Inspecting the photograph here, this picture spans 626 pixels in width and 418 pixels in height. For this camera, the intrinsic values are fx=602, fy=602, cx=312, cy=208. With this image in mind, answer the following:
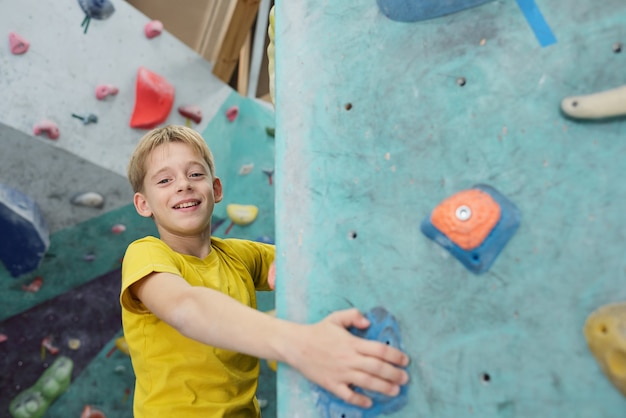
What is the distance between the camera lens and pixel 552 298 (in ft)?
2.42

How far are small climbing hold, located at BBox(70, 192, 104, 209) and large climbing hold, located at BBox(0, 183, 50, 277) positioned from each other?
4.9 inches

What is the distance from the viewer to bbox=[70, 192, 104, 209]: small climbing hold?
205 centimetres

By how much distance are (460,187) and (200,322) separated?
0.42 metres

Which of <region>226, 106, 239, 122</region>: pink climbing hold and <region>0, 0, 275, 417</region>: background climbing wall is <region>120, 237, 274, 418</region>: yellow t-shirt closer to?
<region>0, 0, 275, 417</region>: background climbing wall

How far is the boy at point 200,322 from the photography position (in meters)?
0.79

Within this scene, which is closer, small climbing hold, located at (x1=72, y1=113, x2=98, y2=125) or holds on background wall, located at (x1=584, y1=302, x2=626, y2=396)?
holds on background wall, located at (x1=584, y1=302, x2=626, y2=396)

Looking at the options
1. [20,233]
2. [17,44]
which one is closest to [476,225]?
[20,233]

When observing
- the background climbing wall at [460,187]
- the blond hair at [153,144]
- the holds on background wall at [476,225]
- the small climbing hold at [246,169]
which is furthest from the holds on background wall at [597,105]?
the small climbing hold at [246,169]

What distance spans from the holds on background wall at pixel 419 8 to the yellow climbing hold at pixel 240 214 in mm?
1563

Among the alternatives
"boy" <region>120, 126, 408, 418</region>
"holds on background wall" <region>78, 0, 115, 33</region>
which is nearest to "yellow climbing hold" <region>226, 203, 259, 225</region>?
"holds on background wall" <region>78, 0, 115, 33</region>

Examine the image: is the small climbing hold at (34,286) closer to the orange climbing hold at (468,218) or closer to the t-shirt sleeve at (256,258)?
the t-shirt sleeve at (256,258)

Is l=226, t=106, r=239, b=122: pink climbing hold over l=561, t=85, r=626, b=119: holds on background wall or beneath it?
beneath

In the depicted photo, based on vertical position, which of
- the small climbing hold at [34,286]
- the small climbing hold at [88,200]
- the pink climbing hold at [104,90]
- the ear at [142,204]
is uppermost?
the ear at [142,204]

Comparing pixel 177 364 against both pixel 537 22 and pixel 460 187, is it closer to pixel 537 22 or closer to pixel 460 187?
pixel 460 187
